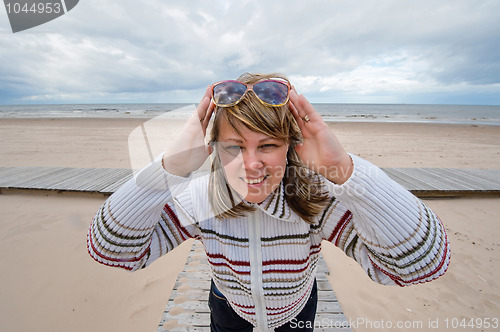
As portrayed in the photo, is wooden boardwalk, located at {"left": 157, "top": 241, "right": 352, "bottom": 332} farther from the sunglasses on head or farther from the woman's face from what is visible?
the sunglasses on head

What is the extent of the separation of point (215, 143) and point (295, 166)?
503 mm

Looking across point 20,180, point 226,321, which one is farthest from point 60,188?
point 226,321

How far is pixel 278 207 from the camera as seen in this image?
4.49 feet

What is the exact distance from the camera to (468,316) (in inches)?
135

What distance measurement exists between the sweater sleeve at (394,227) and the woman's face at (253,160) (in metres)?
0.31

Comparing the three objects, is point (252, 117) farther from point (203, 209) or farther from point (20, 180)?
point (20, 180)

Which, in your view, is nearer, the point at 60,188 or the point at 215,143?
the point at 215,143

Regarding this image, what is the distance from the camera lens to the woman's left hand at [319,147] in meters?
1.22

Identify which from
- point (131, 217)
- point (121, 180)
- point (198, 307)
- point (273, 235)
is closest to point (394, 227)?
point (273, 235)

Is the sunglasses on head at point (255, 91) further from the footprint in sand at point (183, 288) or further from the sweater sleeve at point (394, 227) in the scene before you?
the footprint in sand at point (183, 288)

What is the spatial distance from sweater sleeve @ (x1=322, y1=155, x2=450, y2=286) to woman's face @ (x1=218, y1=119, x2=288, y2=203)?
0.31 m

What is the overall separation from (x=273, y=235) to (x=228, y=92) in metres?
0.87

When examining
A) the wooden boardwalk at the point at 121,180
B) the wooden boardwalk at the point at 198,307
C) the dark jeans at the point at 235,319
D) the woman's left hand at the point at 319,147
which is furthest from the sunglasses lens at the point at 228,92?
the wooden boardwalk at the point at 121,180

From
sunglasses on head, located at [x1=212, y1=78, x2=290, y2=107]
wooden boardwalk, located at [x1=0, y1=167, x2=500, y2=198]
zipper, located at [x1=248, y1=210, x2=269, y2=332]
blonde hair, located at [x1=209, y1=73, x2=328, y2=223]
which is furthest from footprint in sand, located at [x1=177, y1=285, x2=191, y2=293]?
wooden boardwalk, located at [x1=0, y1=167, x2=500, y2=198]
